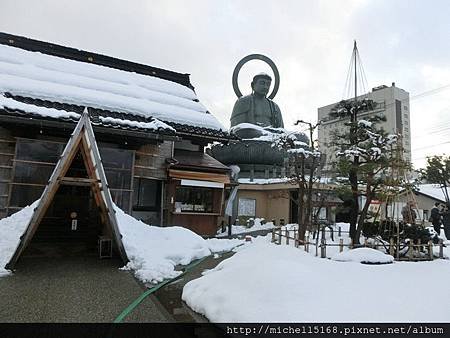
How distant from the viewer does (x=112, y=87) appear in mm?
13859

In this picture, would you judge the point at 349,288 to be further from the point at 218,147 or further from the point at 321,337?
the point at 218,147

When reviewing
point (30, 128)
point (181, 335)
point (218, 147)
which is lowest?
point (181, 335)

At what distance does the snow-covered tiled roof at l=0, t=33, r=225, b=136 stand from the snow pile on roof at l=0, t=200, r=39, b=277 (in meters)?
3.15

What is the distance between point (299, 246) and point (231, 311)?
20.9ft

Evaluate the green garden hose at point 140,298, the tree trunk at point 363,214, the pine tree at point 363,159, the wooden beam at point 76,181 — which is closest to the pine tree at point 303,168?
the pine tree at point 363,159

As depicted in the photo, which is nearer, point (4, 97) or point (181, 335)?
point (181, 335)

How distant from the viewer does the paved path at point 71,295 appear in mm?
4121

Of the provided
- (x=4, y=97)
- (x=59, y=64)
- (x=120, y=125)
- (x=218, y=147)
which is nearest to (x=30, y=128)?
(x=4, y=97)

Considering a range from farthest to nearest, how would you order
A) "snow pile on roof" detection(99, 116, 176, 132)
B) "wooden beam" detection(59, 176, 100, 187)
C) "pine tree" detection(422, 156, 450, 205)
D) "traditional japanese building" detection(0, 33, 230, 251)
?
"pine tree" detection(422, 156, 450, 205), "snow pile on roof" detection(99, 116, 176, 132), "traditional japanese building" detection(0, 33, 230, 251), "wooden beam" detection(59, 176, 100, 187)

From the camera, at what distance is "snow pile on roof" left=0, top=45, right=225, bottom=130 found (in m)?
11.7

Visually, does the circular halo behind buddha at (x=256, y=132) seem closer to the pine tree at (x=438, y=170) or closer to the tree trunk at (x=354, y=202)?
the pine tree at (x=438, y=170)

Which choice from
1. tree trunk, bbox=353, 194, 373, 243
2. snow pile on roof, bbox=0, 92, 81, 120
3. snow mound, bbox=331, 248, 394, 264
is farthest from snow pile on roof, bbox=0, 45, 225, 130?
snow mound, bbox=331, 248, 394, 264

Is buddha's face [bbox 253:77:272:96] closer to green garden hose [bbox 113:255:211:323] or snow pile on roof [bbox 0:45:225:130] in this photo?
snow pile on roof [bbox 0:45:225:130]

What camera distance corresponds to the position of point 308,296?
4.13 metres
